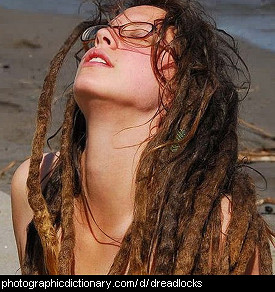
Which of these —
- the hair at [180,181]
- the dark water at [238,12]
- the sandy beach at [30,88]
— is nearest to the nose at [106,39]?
the hair at [180,181]

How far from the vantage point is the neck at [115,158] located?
323 centimetres

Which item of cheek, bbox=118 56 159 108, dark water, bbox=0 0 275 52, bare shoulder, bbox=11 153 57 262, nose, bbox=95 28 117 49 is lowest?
dark water, bbox=0 0 275 52

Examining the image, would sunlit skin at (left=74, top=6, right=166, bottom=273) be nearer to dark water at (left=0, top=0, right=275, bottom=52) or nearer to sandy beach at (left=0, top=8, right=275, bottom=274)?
sandy beach at (left=0, top=8, right=275, bottom=274)

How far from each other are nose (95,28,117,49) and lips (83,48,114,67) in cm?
4

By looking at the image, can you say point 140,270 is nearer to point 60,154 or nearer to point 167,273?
point 167,273

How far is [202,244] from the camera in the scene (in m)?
3.12

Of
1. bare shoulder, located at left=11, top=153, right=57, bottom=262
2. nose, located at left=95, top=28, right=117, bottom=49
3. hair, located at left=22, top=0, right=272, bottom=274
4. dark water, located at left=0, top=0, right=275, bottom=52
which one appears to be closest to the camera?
hair, located at left=22, top=0, right=272, bottom=274

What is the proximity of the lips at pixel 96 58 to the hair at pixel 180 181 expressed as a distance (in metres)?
0.17

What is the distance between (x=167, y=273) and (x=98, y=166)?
45 centimetres

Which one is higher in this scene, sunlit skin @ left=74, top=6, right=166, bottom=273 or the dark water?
sunlit skin @ left=74, top=6, right=166, bottom=273

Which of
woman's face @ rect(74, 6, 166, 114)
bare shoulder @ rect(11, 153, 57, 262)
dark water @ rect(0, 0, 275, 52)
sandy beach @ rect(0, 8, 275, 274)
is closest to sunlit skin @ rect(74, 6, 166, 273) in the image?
woman's face @ rect(74, 6, 166, 114)

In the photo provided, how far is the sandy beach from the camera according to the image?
230 inches

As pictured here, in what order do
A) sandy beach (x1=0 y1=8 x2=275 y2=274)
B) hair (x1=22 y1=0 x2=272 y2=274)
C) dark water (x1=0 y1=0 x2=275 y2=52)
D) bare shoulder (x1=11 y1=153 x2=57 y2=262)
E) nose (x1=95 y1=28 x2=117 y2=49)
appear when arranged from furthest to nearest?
1. dark water (x1=0 y1=0 x2=275 y2=52)
2. sandy beach (x1=0 y1=8 x2=275 y2=274)
3. bare shoulder (x1=11 y1=153 x2=57 y2=262)
4. nose (x1=95 y1=28 x2=117 y2=49)
5. hair (x1=22 y1=0 x2=272 y2=274)

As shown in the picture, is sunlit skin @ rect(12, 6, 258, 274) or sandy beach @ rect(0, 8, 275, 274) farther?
sandy beach @ rect(0, 8, 275, 274)
